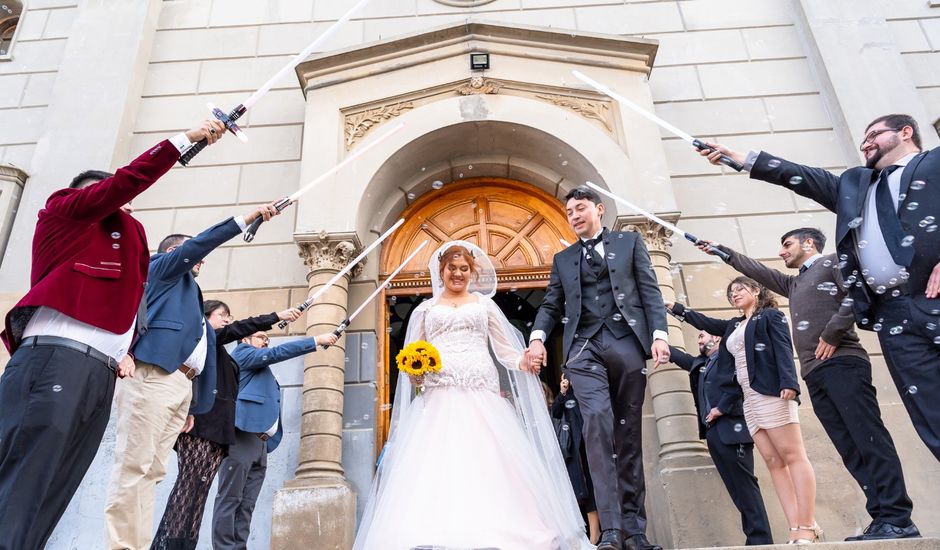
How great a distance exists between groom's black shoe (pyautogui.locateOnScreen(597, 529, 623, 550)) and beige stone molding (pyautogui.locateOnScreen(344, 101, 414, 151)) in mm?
5427

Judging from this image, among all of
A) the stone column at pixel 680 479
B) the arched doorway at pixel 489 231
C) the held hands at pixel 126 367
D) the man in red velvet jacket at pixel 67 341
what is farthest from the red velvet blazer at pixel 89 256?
the stone column at pixel 680 479

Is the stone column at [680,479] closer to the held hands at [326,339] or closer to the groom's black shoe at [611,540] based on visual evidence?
the groom's black shoe at [611,540]

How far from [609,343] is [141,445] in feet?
8.84

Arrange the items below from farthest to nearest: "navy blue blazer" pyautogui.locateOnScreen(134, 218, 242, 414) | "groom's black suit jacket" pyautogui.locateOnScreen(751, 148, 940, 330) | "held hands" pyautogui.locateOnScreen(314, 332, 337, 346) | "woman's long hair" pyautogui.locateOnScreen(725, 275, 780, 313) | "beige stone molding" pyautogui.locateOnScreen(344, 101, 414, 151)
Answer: "beige stone molding" pyautogui.locateOnScreen(344, 101, 414, 151) < "held hands" pyautogui.locateOnScreen(314, 332, 337, 346) < "woman's long hair" pyautogui.locateOnScreen(725, 275, 780, 313) < "navy blue blazer" pyautogui.locateOnScreen(134, 218, 242, 414) < "groom's black suit jacket" pyautogui.locateOnScreen(751, 148, 940, 330)

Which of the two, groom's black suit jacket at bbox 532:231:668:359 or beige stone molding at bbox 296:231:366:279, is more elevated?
beige stone molding at bbox 296:231:366:279

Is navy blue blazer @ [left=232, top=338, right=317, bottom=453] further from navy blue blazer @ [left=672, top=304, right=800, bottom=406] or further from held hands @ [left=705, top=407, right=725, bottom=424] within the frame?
navy blue blazer @ [left=672, top=304, right=800, bottom=406]

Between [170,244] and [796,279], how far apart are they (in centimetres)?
437

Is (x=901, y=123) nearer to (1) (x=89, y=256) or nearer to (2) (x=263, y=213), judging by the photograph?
(2) (x=263, y=213)

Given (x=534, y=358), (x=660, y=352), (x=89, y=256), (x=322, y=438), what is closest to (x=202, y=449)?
(x=322, y=438)

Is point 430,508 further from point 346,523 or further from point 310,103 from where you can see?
point 310,103

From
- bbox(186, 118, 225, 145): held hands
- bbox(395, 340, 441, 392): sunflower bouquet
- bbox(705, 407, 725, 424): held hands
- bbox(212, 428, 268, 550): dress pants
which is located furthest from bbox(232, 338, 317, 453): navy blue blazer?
bbox(705, 407, 725, 424): held hands

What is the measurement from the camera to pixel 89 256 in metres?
3.11

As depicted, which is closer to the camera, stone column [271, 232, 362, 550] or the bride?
the bride

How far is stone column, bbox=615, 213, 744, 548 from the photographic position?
5.86m
